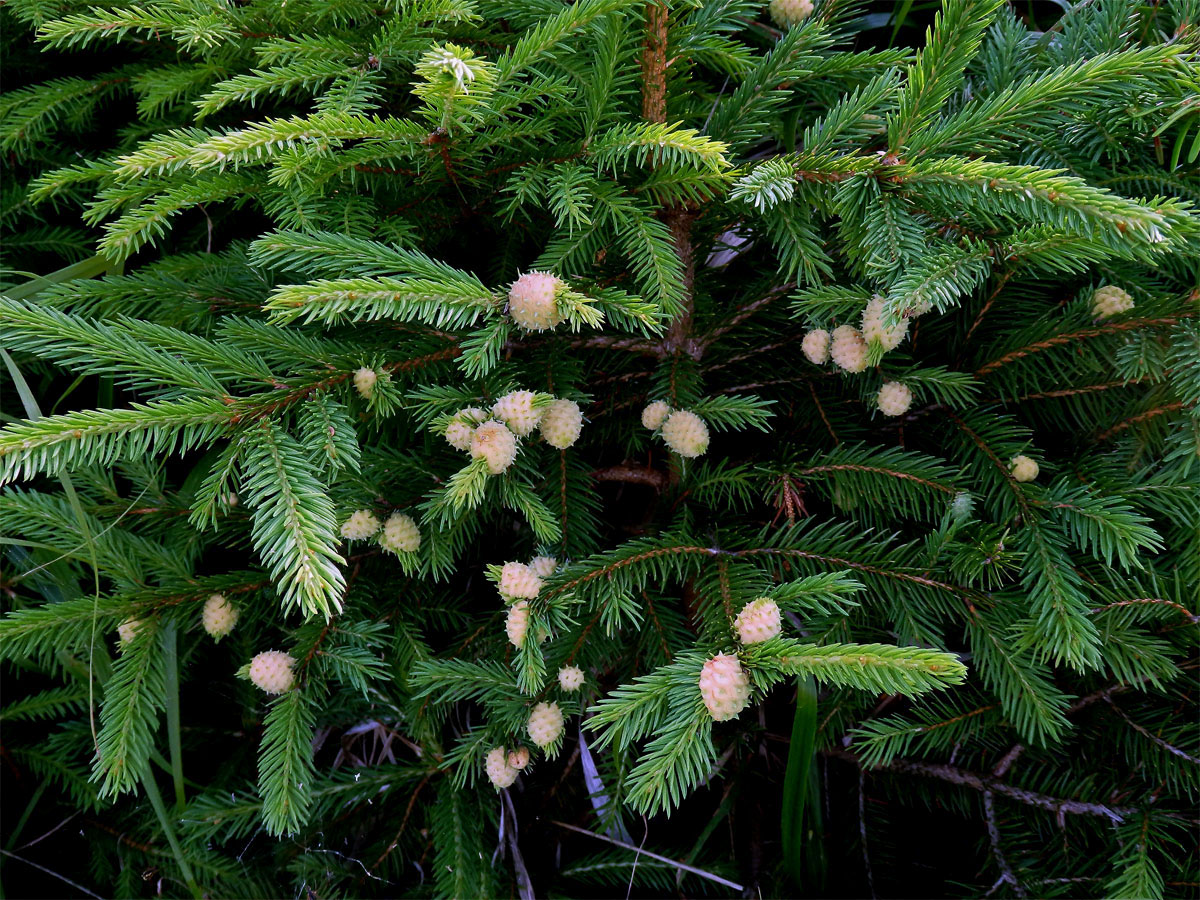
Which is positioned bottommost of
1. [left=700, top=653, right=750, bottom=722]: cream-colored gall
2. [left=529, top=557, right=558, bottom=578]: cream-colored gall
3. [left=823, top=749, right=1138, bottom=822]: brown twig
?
[left=823, top=749, right=1138, bottom=822]: brown twig

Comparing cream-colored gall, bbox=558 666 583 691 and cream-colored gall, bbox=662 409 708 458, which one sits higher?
cream-colored gall, bbox=662 409 708 458

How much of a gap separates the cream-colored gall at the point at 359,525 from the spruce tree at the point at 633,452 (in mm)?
12

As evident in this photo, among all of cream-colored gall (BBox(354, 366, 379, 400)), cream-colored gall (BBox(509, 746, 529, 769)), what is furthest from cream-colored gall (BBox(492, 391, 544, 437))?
cream-colored gall (BBox(509, 746, 529, 769))

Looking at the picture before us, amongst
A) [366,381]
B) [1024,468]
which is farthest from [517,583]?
[1024,468]

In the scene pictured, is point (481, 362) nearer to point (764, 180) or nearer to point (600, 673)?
point (764, 180)

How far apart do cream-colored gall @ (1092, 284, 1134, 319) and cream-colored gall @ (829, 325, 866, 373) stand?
10.1 inches

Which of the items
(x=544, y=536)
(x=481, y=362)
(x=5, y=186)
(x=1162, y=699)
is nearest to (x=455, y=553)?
(x=544, y=536)

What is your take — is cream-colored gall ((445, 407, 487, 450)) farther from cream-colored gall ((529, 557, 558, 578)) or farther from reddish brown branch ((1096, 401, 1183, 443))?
reddish brown branch ((1096, 401, 1183, 443))

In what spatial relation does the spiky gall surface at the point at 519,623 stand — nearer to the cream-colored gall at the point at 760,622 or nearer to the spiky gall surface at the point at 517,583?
Result: the spiky gall surface at the point at 517,583

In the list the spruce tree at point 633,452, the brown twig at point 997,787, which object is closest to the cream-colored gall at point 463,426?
the spruce tree at point 633,452

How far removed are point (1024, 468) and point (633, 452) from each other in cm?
44

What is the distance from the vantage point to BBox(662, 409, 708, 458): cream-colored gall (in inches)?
32.0

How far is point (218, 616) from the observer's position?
929 millimetres

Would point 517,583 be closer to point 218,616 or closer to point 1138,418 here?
point 218,616
